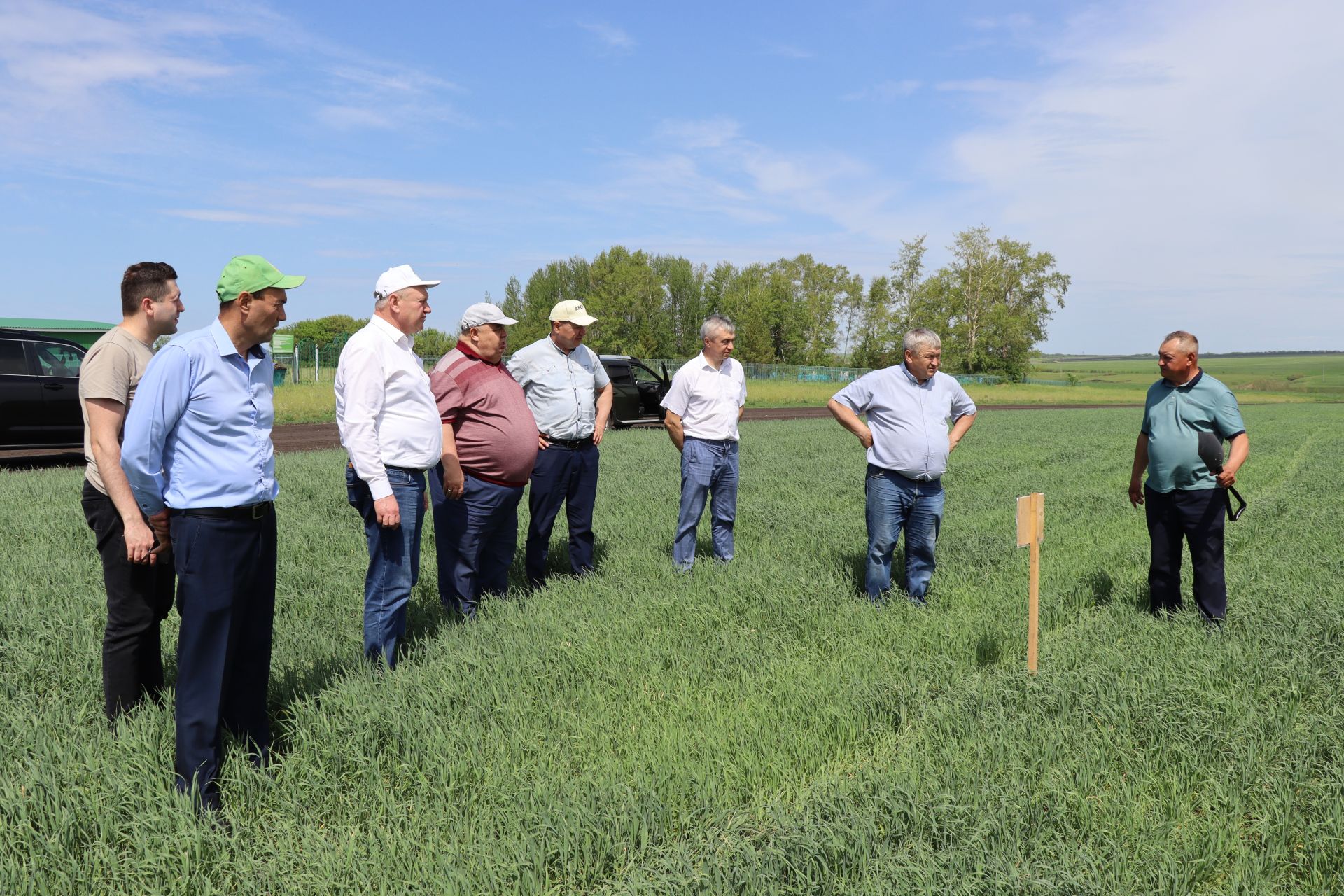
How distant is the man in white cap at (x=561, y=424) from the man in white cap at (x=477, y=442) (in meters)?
0.60

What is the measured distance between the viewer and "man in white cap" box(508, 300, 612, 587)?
5.98m

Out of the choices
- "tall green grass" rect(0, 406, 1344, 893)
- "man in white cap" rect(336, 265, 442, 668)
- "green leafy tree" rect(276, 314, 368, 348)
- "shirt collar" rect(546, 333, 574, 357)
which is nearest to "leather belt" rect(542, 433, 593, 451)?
"shirt collar" rect(546, 333, 574, 357)

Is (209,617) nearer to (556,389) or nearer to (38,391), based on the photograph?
(556,389)

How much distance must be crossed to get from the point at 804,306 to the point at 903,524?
251 ft

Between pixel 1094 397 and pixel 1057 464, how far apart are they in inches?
2058

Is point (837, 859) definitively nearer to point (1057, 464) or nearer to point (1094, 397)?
point (1057, 464)

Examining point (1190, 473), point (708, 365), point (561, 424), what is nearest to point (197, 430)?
point (561, 424)

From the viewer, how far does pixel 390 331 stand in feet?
13.6

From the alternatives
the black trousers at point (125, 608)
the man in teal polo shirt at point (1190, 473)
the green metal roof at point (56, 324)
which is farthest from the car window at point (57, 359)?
the green metal roof at point (56, 324)

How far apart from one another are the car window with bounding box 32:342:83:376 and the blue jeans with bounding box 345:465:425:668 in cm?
1035

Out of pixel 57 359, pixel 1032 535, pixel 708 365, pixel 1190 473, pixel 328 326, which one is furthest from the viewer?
pixel 328 326

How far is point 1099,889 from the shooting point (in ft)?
8.59

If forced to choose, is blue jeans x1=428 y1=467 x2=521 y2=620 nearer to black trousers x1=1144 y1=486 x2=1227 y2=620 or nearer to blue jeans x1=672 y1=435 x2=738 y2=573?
blue jeans x1=672 y1=435 x2=738 y2=573

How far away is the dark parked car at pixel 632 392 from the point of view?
1966 centimetres
